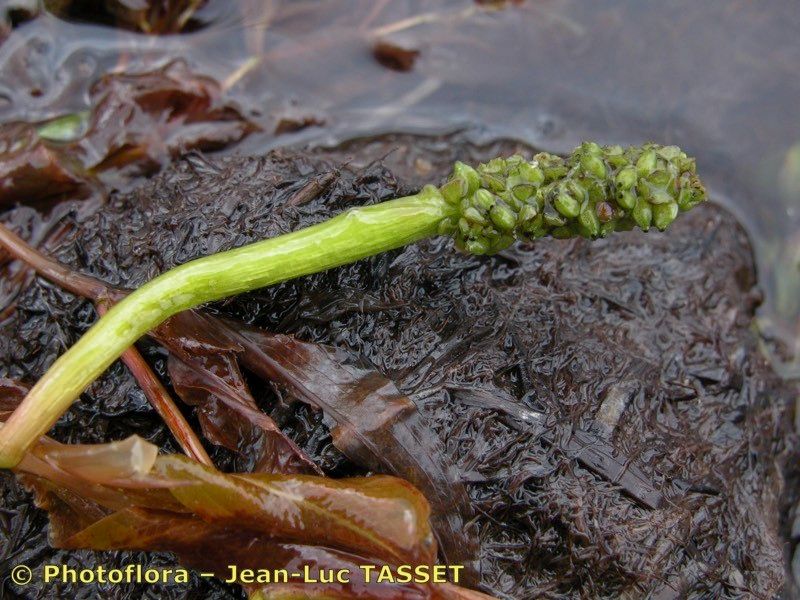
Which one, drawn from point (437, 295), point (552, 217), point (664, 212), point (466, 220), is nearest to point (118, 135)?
point (437, 295)

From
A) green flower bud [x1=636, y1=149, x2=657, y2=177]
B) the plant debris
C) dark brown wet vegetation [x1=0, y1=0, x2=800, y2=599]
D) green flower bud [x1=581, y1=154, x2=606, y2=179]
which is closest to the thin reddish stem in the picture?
dark brown wet vegetation [x1=0, y1=0, x2=800, y2=599]

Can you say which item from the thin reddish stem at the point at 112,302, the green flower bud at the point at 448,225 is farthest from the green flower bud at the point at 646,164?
the thin reddish stem at the point at 112,302

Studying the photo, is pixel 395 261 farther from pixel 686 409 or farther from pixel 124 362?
pixel 686 409

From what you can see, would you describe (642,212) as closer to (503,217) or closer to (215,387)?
(503,217)

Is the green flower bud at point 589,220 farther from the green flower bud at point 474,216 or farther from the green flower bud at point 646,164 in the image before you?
the green flower bud at point 474,216

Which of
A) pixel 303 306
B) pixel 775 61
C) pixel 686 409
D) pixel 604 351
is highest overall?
pixel 775 61

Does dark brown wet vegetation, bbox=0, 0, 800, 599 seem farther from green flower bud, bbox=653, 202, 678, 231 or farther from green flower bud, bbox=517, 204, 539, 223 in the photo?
green flower bud, bbox=653, 202, 678, 231

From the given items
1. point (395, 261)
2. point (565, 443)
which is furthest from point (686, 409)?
point (395, 261)
